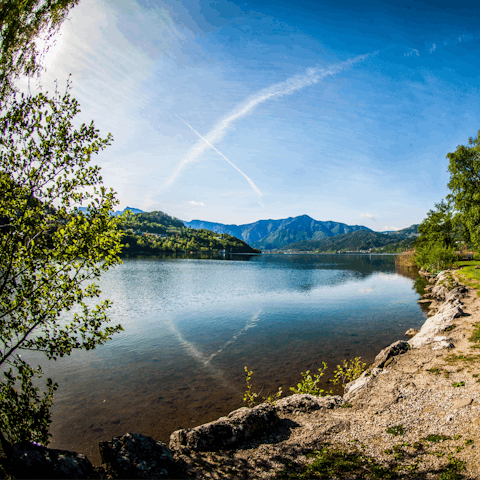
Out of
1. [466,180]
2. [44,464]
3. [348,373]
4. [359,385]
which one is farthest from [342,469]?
[466,180]

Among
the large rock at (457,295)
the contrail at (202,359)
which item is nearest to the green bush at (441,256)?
the large rock at (457,295)

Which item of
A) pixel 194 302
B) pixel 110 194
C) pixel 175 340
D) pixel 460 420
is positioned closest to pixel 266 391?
pixel 460 420

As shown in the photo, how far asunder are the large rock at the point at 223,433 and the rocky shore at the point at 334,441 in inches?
1.3

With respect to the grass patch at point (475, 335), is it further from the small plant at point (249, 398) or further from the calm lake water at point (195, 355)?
the small plant at point (249, 398)

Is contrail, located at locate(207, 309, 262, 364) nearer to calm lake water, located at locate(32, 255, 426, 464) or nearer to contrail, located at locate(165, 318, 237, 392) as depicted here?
calm lake water, located at locate(32, 255, 426, 464)

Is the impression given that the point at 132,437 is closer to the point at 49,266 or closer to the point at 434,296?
the point at 49,266

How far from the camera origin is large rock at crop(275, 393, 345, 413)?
Result: 12898mm

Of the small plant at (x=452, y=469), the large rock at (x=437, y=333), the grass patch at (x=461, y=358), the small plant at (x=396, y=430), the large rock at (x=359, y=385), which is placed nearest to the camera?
the small plant at (x=452, y=469)

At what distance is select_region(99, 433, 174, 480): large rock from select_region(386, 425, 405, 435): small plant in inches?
320

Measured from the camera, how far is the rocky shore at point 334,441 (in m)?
7.58

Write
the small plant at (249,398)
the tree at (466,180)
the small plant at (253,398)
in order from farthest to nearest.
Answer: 1. the tree at (466,180)
2. the small plant at (249,398)
3. the small plant at (253,398)

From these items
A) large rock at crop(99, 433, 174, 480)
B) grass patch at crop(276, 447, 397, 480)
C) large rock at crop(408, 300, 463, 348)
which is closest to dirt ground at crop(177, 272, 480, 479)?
grass patch at crop(276, 447, 397, 480)

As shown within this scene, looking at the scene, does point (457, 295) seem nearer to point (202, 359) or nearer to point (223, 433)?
point (202, 359)

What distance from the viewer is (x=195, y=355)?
Result: 24.1 m
